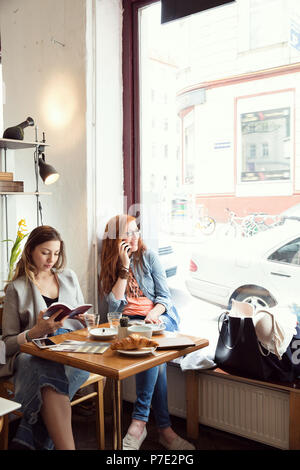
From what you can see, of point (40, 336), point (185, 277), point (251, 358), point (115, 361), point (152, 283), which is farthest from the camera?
point (185, 277)

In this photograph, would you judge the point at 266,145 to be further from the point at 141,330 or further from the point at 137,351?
the point at 137,351

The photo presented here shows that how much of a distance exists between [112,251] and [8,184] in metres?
0.75

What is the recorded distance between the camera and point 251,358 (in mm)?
2340

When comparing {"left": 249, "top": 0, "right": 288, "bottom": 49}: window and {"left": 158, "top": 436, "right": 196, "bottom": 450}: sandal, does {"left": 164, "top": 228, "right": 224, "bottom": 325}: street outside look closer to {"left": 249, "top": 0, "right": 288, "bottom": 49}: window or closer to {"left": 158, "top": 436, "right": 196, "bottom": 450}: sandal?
{"left": 158, "top": 436, "right": 196, "bottom": 450}: sandal

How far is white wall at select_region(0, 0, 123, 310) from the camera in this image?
2.95 m

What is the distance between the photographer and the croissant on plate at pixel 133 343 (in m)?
1.89

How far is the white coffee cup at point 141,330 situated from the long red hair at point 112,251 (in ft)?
2.61

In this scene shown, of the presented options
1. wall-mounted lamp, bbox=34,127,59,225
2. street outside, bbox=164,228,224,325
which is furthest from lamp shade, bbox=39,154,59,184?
street outside, bbox=164,228,224,325

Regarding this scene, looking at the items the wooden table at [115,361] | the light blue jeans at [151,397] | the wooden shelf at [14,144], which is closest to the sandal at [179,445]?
the light blue jeans at [151,397]

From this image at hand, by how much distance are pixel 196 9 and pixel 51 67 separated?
1.04 m

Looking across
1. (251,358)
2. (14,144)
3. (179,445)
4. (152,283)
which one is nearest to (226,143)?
(152,283)

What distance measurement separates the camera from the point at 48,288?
249 cm

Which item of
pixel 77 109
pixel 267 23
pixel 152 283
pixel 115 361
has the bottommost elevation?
pixel 115 361

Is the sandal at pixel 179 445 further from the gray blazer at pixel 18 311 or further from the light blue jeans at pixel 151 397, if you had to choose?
the gray blazer at pixel 18 311
